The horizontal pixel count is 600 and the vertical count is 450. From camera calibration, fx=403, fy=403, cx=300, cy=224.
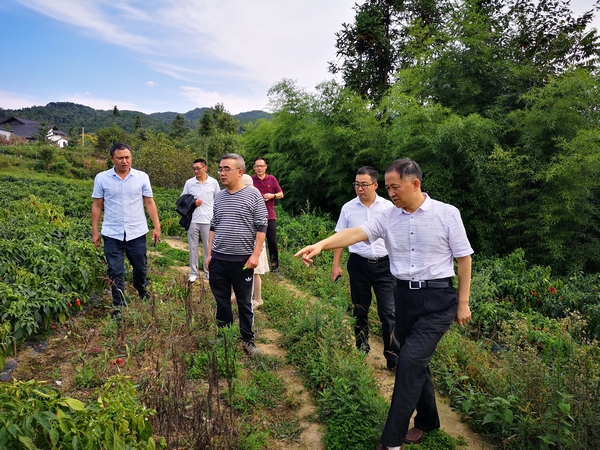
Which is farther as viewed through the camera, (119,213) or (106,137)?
(106,137)

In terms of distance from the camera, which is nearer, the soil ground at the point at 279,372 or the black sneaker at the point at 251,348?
the soil ground at the point at 279,372

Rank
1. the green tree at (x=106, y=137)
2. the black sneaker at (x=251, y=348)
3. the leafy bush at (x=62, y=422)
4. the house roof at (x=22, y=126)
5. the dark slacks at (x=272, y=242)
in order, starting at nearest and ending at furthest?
1. the leafy bush at (x=62, y=422)
2. the black sneaker at (x=251, y=348)
3. the dark slacks at (x=272, y=242)
4. the green tree at (x=106, y=137)
5. the house roof at (x=22, y=126)

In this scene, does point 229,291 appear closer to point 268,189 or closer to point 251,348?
point 251,348

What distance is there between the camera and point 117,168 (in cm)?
423

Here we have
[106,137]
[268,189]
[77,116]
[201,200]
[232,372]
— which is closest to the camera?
[232,372]

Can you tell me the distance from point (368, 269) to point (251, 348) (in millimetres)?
1325

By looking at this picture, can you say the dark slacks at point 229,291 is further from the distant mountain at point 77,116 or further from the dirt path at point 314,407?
the distant mountain at point 77,116

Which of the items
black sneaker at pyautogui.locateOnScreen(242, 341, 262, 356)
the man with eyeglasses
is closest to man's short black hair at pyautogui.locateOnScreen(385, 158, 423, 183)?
black sneaker at pyautogui.locateOnScreen(242, 341, 262, 356)

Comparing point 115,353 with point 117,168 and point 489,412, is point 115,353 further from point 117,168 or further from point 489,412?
→ point 489,412

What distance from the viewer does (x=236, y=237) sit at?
3.62 metres

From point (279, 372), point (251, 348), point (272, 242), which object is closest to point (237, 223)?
point (251, 348)

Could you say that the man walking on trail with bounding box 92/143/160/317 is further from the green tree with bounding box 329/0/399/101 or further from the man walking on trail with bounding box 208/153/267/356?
the green tree with bounding box 329/0/399/101

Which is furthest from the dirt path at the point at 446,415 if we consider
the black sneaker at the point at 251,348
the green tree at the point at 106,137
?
the green tree at the point at 106,137

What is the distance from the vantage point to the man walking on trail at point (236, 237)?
11.9ft
